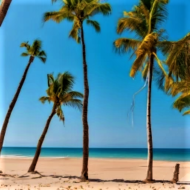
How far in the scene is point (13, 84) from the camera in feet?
34.5

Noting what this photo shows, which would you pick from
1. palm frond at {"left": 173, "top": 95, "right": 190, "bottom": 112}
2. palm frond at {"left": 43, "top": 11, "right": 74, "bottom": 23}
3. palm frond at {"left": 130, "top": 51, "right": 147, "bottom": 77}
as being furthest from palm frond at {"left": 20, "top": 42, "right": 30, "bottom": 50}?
palm frond at {"left": 173, "top": 95, "right": 190, "bottom": 112}

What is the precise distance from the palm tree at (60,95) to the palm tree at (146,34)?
7.27 ft

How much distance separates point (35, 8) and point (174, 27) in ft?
10.1

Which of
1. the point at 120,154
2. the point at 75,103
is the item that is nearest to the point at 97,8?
the point at 75,103

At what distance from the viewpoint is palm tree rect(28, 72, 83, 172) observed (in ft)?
28.4

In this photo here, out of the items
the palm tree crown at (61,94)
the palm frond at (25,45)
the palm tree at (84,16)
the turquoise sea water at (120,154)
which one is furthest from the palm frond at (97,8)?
the turquoise sea water at (120,154)

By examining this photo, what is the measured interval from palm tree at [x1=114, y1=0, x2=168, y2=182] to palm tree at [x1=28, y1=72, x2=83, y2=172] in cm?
222

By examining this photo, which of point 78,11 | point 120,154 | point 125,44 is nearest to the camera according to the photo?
point 78,11

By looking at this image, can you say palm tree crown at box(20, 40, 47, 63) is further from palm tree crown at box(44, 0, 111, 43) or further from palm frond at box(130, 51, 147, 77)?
palm frond at box(130, 51, 147, 77)

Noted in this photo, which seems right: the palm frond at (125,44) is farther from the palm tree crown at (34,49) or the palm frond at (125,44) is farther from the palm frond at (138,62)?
the palm tree crown at (34,49)

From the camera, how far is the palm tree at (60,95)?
8.65m

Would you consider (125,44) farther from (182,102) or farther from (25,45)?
(25,45)

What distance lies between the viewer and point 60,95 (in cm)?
867

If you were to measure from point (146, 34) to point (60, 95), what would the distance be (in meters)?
3.01
